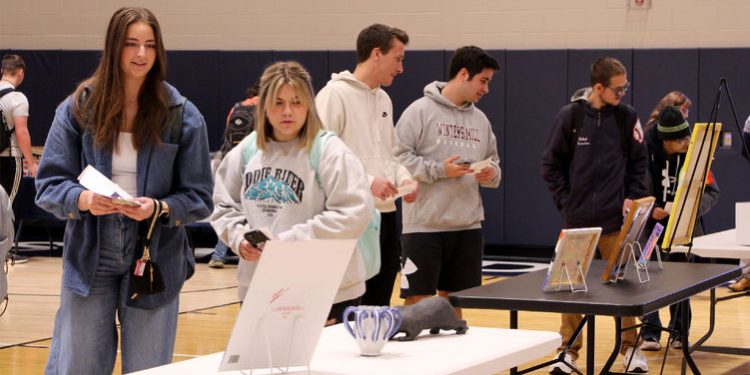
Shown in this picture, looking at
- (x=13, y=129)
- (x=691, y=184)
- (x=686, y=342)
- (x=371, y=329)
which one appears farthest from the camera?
(x=13, y=129)

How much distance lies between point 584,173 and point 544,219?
16.7 ft

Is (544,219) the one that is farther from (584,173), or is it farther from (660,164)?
(584,173)

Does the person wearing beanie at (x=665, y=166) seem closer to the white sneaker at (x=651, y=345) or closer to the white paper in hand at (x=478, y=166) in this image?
the white sneaker at (x=651, y=345)

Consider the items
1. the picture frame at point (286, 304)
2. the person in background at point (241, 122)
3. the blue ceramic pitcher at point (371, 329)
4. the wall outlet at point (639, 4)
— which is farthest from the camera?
the wall outlet at point (639, 4)

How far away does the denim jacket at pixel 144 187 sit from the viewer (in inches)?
134

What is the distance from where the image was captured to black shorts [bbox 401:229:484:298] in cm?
547

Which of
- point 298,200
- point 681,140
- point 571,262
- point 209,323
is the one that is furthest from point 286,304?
point 209,323

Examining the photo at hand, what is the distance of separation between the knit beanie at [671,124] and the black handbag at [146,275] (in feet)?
12.6

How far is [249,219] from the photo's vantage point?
3.88 meters

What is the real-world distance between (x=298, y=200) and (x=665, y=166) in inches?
137

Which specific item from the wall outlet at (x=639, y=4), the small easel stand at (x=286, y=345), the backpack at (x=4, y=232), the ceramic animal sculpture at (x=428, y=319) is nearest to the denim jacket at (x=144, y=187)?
the ceramic animal sculpture at (x=428, y=319)

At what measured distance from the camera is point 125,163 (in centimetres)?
349

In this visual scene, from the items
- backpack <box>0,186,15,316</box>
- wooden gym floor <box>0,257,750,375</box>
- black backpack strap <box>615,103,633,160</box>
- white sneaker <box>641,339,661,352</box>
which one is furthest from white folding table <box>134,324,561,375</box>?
white sneaker <box>641,339,661,352</box>

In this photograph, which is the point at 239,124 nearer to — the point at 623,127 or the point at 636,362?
the point at 623,127
